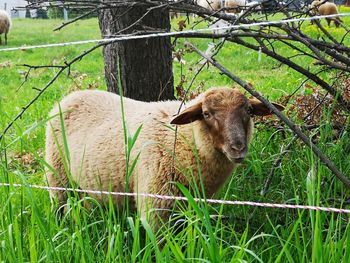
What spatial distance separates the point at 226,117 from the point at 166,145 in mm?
470

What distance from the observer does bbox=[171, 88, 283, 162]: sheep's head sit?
3.28 m

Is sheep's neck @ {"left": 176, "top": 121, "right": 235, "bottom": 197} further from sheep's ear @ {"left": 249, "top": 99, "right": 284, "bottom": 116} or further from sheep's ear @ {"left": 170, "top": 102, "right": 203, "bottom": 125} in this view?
sheep's ear @ {"left": 249, "top": 99, "right": 284, "bottom": 116}

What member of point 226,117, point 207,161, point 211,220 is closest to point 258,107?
point 226,117

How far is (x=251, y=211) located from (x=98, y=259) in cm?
125

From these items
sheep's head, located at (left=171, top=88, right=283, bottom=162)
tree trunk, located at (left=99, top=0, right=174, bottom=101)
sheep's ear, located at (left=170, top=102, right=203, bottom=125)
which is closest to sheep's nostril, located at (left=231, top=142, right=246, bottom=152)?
sheep's head, located at (left=171, top=88, right=283, bottom=162)

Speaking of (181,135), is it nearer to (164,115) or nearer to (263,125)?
(164,115)

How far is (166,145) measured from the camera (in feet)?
12.1

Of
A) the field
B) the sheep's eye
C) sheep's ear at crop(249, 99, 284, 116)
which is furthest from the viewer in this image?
sheep's ear at crop(249, 99, 284, 116)

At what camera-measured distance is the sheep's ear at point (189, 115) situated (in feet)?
11.6

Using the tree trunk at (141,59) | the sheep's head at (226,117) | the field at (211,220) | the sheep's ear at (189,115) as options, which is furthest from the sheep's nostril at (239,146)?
the tree trunk at (141,59)

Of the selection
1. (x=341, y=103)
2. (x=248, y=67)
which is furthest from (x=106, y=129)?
(x=248, y=67)

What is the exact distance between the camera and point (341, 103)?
4.45m

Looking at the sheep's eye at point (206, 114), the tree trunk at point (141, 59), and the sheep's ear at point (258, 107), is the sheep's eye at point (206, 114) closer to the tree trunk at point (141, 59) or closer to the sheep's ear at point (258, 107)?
the sheep's ear at point (258, 107)

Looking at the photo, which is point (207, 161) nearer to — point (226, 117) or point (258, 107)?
point (226, 117)
